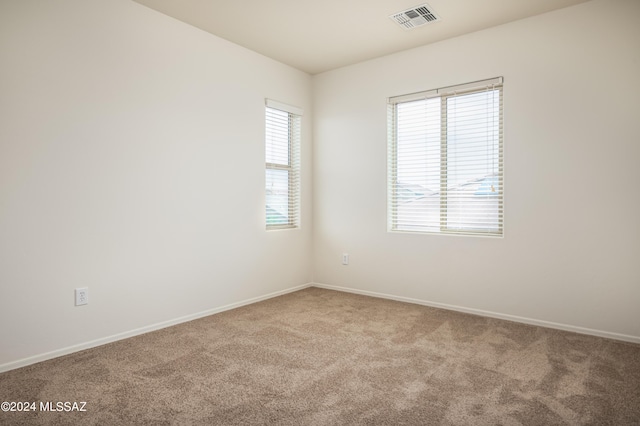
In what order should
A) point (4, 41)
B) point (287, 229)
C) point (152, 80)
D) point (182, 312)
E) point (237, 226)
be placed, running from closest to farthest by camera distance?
point (4, 41) < point (152, 80) < point (182, 312) < point (237, 226) < point (287, 229)

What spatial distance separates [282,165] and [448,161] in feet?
6.20

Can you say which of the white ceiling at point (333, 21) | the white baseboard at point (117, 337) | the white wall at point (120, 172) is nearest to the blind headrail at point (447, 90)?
the white ceiling at point (333, 21)

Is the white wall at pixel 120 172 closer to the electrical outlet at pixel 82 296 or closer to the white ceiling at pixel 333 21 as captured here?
the electrical outlet at pixel 82 296

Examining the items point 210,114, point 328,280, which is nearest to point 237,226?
point 210,114

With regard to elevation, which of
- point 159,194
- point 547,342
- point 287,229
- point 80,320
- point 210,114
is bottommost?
point 547,342

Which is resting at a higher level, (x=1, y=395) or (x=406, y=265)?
(x=406, y=265)

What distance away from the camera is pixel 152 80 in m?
3.30

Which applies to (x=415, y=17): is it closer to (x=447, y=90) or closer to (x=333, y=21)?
(x=333, y=21)

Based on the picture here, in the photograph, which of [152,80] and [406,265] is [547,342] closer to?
[406,265]

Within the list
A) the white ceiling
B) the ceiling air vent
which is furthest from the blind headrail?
the ceiling air vent

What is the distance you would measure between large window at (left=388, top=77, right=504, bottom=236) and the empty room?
0.07 ft

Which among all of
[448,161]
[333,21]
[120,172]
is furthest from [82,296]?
[448,161]

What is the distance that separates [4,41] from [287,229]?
9.91 ft

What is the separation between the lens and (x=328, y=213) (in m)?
4.88
